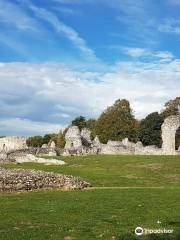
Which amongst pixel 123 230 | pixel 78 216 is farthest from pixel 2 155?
pixel 123 230

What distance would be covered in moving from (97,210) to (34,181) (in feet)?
37.3

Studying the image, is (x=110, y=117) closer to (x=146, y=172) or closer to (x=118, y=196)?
(x=146, y=172)

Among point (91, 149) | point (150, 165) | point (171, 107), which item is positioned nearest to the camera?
point (150, 165)

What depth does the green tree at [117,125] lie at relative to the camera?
376 ft

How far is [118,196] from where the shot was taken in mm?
26797

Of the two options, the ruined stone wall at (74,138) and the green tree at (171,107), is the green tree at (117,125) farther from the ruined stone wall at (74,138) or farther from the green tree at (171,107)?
the ruined stone wall at (74,138)

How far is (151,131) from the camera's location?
10775cm

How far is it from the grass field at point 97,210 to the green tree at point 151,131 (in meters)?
68.2

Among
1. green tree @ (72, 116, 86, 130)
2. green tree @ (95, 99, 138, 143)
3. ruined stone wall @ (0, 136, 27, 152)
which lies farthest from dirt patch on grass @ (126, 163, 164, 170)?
green tree @ (72, 116, 86, 130)

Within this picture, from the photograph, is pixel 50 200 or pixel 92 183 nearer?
pixel 50 200

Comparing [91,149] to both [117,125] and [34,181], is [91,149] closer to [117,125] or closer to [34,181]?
[34,181]

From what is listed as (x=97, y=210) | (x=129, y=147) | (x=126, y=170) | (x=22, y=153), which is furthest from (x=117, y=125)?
(x=97, y=210)

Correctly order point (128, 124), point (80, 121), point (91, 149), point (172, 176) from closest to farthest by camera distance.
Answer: point (172, 176) < point (91, 149) < point (128, 124) < point (80, 121)

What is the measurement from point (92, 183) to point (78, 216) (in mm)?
14946
